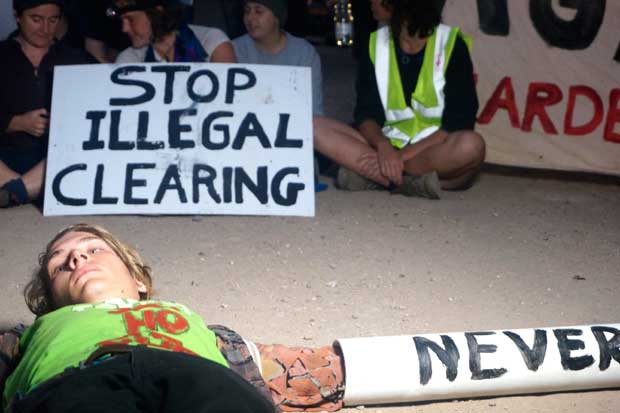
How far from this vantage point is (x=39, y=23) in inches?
231

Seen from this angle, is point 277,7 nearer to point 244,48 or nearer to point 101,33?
point 244,48

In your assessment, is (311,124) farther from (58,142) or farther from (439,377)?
(439,377)

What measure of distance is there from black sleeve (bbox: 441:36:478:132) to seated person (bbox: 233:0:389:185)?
0.48m

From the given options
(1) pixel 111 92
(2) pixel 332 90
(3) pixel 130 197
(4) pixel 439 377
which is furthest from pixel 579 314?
(2) pixel 332 90

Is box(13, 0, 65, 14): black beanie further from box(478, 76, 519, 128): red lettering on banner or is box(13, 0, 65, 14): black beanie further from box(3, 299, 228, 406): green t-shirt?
box(3, 299, 228, 406): green t-shirt

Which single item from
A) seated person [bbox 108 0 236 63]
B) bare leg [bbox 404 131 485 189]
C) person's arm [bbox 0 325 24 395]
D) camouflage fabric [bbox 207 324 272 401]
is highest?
seated person [bbox 108 0 236 63]

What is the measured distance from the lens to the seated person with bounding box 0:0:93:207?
5832 millimetres

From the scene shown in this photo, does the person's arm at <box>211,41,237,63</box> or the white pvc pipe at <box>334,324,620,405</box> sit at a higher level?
the person's arm at <box>211,41,237,63</box>

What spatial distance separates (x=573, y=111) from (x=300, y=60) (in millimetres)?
1567

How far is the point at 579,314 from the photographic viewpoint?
422 centimetres

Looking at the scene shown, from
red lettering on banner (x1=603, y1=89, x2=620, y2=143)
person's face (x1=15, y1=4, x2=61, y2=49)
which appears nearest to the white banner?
red lettering on banner (x1=603, y1=89, x2=620, y2=143)

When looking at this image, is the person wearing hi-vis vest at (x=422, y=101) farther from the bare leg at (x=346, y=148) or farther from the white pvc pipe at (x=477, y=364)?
the white pvc pipe at (x=477, y=364)

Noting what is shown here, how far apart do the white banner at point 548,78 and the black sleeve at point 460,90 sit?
51cm

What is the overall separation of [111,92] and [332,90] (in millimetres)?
3747
